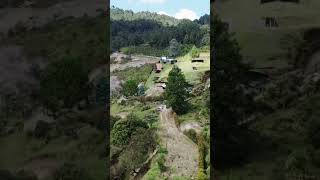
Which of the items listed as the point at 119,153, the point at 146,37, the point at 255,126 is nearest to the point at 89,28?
the point at 146,37

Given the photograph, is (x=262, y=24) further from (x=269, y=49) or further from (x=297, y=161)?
(x=297, y=161)

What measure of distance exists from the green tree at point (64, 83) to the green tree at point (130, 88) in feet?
2.10

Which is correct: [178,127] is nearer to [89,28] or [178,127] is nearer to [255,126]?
[255,126]

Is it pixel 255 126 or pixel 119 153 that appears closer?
pixel 255 126

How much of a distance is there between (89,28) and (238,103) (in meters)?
2.26

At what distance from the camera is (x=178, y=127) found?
7.93m

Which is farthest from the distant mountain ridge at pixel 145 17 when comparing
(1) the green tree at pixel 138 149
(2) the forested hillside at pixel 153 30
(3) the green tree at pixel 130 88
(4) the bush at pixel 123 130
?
(1) the green tree at pixel 138 149

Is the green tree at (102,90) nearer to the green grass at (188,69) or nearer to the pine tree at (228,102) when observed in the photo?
the green grass at (188,69)

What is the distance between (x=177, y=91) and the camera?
26.2 ft

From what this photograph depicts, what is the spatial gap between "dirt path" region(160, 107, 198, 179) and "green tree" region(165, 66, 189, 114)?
0.88 feet

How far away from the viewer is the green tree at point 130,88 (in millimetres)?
8086

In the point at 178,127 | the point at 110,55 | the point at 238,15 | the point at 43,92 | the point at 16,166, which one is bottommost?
the point at 16,166

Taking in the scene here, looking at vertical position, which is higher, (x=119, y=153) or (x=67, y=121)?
(x=67, y=121)

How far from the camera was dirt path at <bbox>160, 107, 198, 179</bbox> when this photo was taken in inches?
307
